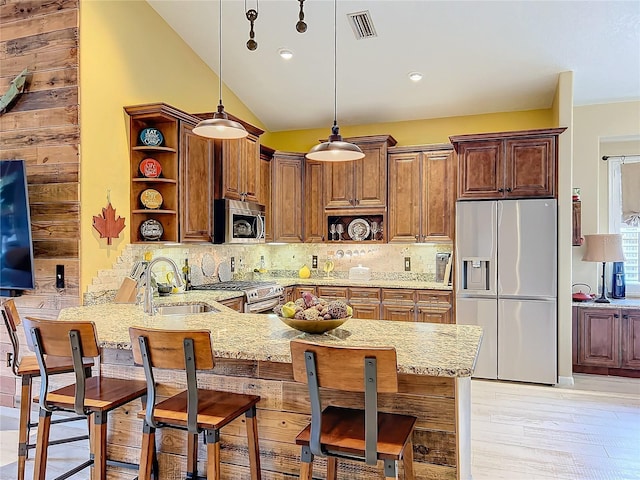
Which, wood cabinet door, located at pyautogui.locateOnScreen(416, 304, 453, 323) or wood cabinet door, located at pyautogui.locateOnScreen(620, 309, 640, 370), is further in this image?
wood cabinet door, located at pyautogui.locateOnScreen(416, 304, 453, 323)

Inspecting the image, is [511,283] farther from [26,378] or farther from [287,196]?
[26,378]

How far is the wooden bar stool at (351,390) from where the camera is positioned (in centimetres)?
157

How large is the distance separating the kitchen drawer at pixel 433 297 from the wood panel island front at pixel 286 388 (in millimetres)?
2486

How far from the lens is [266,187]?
5.85 meters

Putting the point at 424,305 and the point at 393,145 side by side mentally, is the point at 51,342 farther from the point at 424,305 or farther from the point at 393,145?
the point at 393,145

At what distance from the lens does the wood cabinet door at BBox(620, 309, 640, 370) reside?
15.5 ft

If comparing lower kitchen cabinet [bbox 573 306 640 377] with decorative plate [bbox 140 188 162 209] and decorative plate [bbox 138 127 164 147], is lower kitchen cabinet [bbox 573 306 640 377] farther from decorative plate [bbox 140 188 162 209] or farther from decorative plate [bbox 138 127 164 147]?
decorative plate [bbox 138 127 164 147]

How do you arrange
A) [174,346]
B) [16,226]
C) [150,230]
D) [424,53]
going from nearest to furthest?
[174,346] < [16,226] < [150,230] < [424,53]

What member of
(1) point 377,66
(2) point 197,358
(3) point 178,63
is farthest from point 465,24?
(2) point 197,358

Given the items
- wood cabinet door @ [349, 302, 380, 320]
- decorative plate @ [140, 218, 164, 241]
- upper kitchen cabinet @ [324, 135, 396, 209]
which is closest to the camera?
decorative plate @ [140, 218, 164, 241]

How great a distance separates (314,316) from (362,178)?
12.3 ft

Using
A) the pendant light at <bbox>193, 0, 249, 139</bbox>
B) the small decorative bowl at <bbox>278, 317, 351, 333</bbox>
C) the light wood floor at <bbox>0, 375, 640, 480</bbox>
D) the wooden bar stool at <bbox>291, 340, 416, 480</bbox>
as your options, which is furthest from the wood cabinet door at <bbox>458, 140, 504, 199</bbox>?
the wooden bar stool at <bbox>291, 340, 416, 480</bbox>

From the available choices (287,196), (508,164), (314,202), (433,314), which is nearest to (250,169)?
(287,196)

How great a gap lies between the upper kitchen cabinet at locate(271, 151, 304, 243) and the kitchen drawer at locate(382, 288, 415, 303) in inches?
53.7
